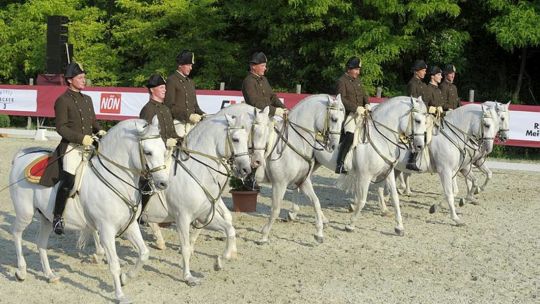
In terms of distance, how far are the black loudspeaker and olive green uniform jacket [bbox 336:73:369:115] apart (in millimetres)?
16256

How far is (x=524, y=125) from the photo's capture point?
66.7 feet

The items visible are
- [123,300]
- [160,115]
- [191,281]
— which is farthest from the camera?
[160,115]

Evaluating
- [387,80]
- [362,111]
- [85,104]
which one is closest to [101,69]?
[387,80]

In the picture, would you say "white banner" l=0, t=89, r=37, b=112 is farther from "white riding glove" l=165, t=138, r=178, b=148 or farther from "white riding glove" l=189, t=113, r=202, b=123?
"white riding glove" l=165, t=138, r=178, b=148

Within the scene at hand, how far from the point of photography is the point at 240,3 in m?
30.0

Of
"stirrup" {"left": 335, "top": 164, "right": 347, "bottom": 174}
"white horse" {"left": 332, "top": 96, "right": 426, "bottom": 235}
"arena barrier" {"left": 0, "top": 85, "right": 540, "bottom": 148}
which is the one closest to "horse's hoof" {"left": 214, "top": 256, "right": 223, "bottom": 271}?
"white horse" {"left": 332, "top": 96, "right": 426, "bottom": 235}

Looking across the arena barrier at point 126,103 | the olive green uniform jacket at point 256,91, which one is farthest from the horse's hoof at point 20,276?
the arena barrier at point 126,103

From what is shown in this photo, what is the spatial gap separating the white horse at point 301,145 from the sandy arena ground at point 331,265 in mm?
680

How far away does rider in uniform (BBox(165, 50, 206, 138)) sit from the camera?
418 inches

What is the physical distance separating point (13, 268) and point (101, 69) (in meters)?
24.4

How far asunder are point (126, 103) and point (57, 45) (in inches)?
154

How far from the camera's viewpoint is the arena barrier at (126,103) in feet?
66.5

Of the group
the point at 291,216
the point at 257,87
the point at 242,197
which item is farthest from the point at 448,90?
the point at 257,87

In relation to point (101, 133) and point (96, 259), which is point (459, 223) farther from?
point (101, 133)
